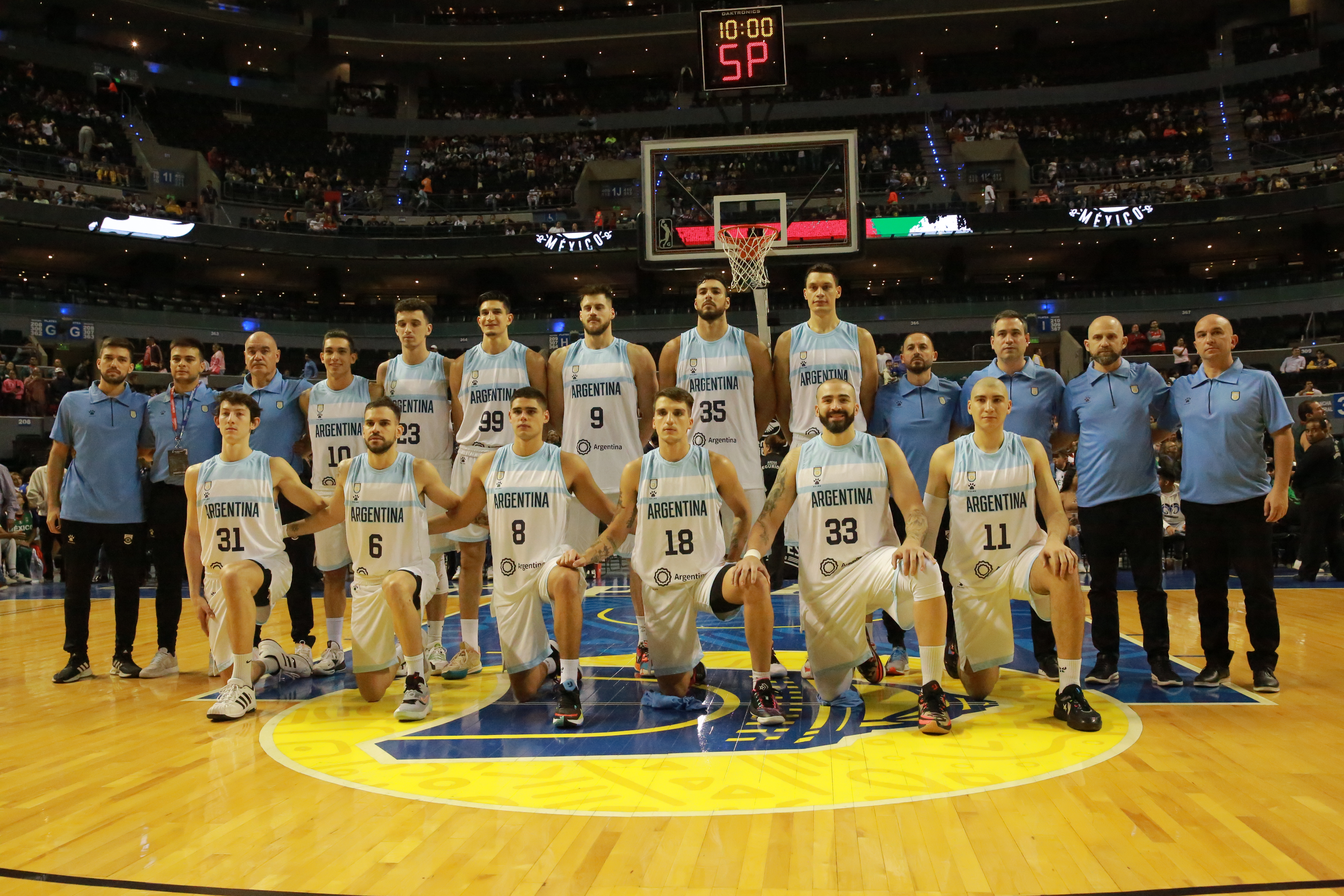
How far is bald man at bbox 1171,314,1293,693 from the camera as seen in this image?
5664 millimetres

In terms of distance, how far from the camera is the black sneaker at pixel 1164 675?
19.0 ft

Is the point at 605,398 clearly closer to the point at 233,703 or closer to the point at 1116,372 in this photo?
the point at 233,703

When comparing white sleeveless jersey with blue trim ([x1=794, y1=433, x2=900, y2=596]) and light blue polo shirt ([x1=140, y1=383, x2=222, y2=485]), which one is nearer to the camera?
white sleeveless jersey with blue trim ([x1=794, y1=433, x2=900, y2=596])

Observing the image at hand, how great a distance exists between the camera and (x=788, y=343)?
667 cm

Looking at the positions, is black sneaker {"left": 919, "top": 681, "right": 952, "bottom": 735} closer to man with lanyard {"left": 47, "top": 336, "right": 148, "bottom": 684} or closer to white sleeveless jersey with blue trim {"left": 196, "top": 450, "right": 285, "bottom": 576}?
white sleeveless jersey with blue trim {"left": 196, "top": 450, "right": 285, "bottom": 576}

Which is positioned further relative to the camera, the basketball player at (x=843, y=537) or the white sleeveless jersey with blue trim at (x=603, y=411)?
the white sleeveless jersey with blue trim at (x=603, y=411)

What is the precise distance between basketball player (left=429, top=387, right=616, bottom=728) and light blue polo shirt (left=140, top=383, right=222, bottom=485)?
2.31 metres

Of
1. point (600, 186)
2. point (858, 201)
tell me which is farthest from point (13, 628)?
point (600, 186)

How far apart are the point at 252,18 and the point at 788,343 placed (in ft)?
110

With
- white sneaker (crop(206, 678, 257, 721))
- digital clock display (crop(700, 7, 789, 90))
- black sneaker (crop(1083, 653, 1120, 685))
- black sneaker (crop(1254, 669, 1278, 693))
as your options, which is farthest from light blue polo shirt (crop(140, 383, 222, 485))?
digital clock display (crop(700, 7, 789, 90))

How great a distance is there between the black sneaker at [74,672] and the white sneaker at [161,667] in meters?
0.35

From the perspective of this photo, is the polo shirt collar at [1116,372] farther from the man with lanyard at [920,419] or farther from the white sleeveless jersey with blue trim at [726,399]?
the white sleeveless jersey with blue trim at [726,399]

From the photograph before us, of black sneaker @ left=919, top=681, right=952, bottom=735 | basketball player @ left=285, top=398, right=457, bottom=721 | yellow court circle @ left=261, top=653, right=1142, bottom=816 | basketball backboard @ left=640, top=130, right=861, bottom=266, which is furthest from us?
basketball backboard @ left=640, top=130, right=861, bottom=266

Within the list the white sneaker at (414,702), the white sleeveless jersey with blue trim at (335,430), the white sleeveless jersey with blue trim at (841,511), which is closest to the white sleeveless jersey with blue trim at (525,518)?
the white sneaker at (414,702)
